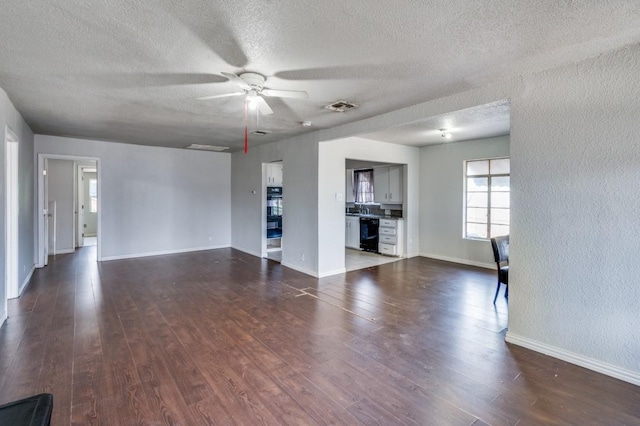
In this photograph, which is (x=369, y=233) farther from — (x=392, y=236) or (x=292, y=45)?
(x=292, y=45)

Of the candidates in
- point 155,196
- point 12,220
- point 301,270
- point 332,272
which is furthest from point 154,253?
point 332,272

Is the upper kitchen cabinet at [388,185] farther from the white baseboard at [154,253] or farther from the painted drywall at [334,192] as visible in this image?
the white baseboard at [154,253]

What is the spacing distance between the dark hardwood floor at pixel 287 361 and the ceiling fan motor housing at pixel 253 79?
234cm

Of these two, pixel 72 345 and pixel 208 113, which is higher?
pixel 208 113

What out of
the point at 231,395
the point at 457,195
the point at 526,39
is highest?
the point at 526,39

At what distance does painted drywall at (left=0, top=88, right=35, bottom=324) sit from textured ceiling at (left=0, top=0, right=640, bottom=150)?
0.37m

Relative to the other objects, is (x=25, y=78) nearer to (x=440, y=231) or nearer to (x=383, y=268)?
(x=383, y=268)

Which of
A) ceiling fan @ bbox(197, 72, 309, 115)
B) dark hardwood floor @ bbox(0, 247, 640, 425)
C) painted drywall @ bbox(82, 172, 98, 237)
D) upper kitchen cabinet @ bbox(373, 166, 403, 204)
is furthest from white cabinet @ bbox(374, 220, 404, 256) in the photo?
painted drywall @ bbox(82, 172, 98, 237)

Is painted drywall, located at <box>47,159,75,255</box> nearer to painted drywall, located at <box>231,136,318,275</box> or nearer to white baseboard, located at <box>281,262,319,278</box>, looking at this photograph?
painted drywall, located at <box>231,136,318,275</box>

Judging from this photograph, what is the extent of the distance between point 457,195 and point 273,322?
4.68 meters

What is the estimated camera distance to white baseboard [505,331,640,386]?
2348 millimetres

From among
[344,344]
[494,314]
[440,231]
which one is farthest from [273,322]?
[440,231]

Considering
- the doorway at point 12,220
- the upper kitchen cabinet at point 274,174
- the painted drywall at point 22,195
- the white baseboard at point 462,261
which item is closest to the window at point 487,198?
the white baseboard at point 462,261

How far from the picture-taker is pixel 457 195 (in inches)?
254
